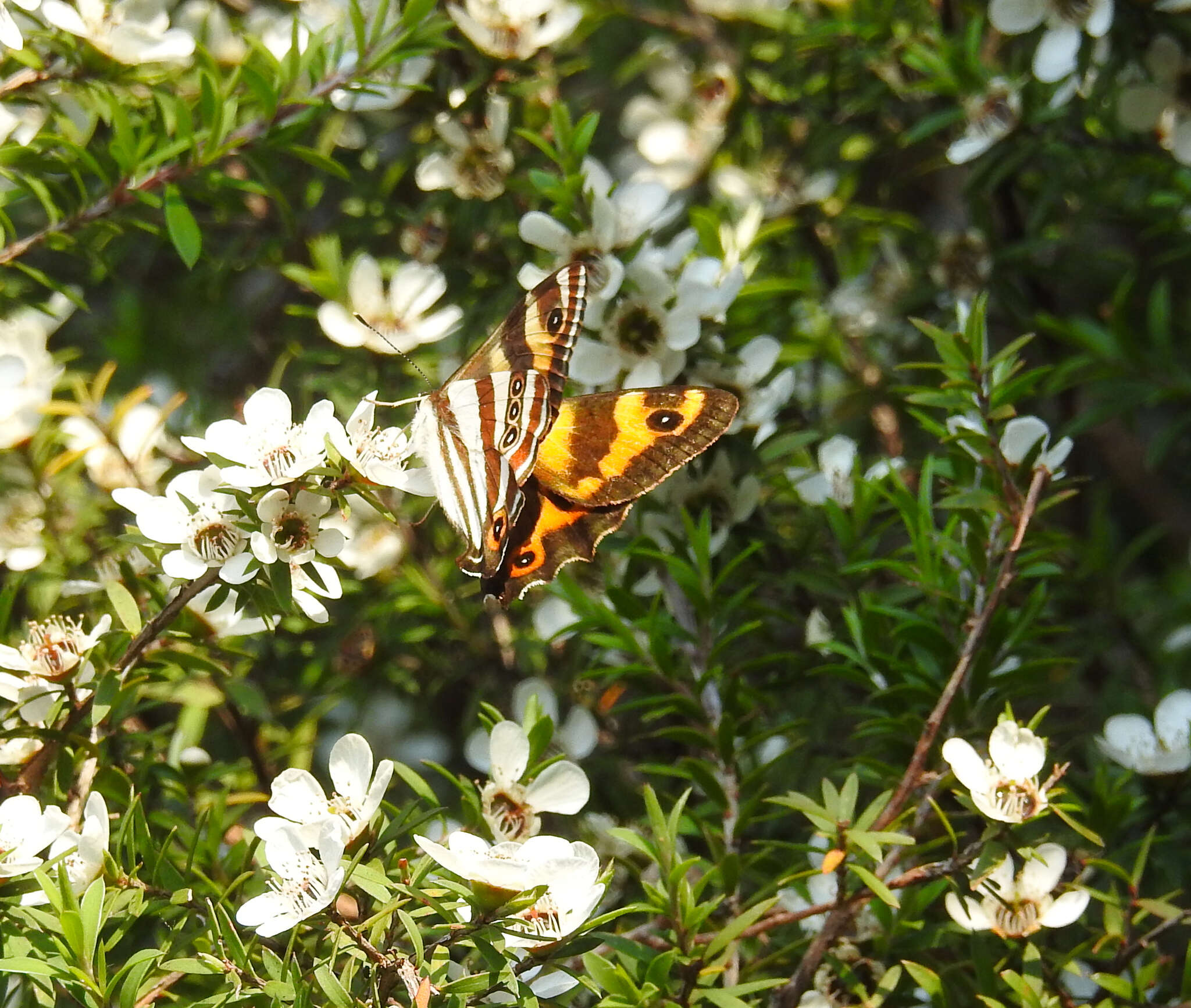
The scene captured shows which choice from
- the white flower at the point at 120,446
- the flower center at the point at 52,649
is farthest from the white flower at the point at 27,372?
the flower center at the point at 52,649

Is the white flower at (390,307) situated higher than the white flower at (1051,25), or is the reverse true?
the white flower at (1051,25)

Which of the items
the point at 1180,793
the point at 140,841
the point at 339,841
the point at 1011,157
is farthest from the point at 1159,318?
the point at 140,841

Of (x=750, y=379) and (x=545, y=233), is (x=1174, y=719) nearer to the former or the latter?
(x=750, y=379)

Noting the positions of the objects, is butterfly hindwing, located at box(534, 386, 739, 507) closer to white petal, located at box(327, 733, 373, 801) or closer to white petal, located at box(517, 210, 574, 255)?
white petal, located at box(517, 210, 574, 255)

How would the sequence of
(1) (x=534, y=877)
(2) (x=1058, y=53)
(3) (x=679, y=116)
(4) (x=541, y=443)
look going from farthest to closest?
(3) (x=679, y=116) < (2) (x=1058, y=53) < (4) (x=541, y=443) < (1) (x=534, y=877)

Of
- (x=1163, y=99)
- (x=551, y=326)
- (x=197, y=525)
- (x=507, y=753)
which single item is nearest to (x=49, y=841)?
(x=197, y=525)

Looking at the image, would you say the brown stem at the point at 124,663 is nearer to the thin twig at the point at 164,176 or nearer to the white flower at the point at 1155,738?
the thin twig at the point at 164,176
